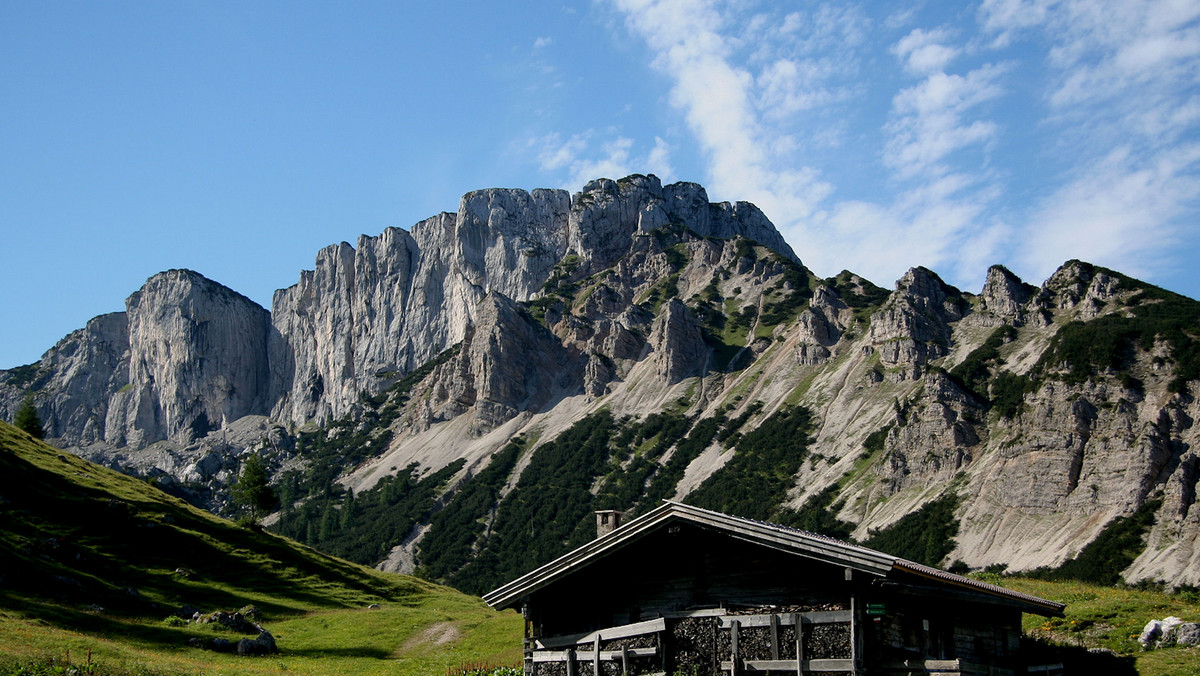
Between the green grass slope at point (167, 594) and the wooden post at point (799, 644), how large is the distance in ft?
65.4

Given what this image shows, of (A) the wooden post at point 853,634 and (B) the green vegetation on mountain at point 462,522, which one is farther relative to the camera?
(B) the green vegetation on mountain at point 462,522

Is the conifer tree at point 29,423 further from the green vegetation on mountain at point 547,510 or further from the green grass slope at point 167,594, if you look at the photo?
the green vegetation on mountain at point 547,510

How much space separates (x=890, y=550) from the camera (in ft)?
367

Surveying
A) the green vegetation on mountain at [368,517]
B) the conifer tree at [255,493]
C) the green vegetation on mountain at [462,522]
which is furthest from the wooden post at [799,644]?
the green vegetation on mountain at [368,517]

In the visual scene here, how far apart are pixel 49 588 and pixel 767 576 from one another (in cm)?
4278

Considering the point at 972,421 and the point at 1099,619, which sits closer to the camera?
the point at 1099,619

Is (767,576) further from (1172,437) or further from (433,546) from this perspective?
(433,546)

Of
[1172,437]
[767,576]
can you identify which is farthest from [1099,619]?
[1172,437]

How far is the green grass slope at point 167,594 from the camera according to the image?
3731 cm

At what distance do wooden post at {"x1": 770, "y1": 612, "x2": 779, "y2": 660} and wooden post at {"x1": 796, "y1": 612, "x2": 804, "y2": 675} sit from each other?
0.48 m

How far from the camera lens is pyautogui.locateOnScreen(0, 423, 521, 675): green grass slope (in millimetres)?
37312

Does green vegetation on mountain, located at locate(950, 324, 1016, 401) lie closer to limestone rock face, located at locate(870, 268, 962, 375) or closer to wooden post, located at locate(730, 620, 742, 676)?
limestone rock face, located at locate(870, 268, 962, 375)

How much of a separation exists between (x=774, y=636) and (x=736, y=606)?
1299mm

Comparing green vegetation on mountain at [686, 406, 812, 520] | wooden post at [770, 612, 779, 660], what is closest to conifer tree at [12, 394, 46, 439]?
green vegetation on mountain at [686, 406, 812, 520]
